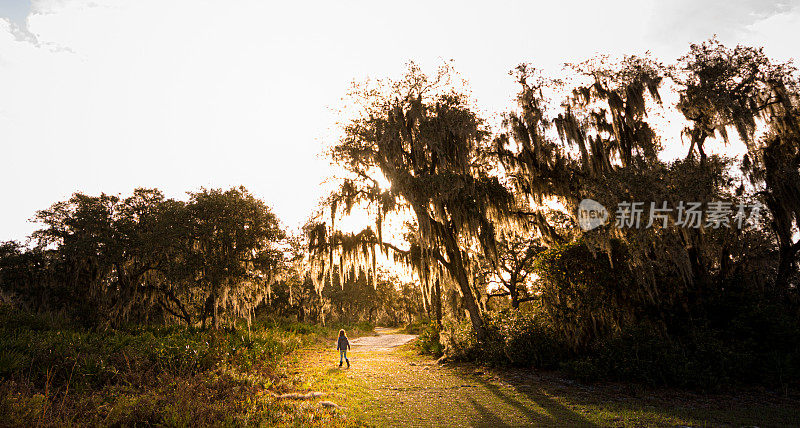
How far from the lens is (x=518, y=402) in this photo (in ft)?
30.3

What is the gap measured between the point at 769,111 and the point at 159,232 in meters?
26.9

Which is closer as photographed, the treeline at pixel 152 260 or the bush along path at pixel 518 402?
the bush along path at pixel 518 402

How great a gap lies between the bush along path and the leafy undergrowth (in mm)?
1192

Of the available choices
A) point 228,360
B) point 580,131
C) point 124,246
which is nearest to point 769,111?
point 580,131

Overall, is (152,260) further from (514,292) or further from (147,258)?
(514,292)

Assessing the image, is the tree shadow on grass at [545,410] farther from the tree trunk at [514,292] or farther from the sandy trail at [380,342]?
the sandy trail at [380,342]

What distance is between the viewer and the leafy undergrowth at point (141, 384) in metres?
6.55

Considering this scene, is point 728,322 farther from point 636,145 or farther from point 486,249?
point 486,249

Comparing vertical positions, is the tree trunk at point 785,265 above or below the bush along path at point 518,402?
above

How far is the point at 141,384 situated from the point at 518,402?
9.05 m

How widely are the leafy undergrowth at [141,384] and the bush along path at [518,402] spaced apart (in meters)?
1.19

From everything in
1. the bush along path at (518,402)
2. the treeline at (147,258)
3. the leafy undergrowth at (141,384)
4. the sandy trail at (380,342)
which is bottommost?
the sandy trail at (380,342)

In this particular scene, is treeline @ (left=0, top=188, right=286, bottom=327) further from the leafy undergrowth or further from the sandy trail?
the sandy trail

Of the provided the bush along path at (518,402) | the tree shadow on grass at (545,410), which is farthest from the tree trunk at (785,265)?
the tree shadow on grass at (545,410)
